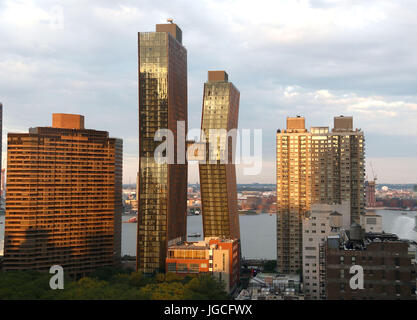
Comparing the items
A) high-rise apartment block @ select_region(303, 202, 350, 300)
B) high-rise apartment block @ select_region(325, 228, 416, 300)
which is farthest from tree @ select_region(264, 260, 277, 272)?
high-rise apartment block @ select_region(325, 228, 416, 300)

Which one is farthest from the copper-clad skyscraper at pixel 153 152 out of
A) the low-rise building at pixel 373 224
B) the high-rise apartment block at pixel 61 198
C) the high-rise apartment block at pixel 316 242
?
the low-rise building at pixel 373 224

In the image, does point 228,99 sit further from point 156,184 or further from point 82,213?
point 82,213

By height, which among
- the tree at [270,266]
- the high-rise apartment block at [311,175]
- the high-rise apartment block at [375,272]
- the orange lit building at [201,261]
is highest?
the high-rise apartment block at [311,175]

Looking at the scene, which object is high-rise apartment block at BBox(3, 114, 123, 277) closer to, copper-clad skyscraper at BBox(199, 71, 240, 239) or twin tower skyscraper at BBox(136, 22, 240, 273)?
twin tower skyscraper at BBox(136, 22, 240, 273)

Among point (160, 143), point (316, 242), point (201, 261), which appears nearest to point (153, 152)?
point (160, 143)

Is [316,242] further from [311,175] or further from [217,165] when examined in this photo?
[311,175]

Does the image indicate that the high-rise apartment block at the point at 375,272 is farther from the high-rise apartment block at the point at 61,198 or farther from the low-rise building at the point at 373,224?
the high-rise apartment block at the point at 61,198

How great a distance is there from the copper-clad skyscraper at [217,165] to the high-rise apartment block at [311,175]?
1786 cm

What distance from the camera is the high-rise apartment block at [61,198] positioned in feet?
481

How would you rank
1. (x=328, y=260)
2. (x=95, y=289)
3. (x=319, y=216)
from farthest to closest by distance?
1. (x=319, y=216)
2. (x=95, y=289)
3. (x=328, y=260)

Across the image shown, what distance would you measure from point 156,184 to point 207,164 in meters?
25.2

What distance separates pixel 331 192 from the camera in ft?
517

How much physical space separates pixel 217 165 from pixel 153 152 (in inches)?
1041
